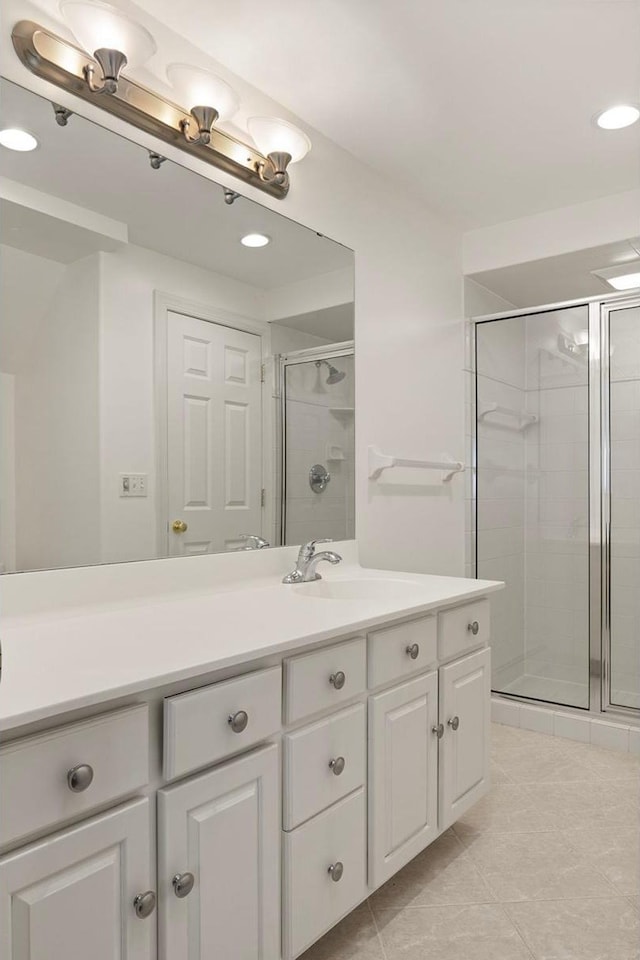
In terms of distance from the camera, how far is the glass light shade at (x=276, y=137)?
195cm

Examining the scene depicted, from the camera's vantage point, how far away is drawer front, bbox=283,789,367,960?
1.31 meters

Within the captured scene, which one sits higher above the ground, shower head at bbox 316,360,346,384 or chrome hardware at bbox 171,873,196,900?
shower head at bbox 316,360,346,384

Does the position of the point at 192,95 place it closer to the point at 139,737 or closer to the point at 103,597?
the point at 103,597

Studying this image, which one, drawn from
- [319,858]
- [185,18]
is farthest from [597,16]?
[319,858]

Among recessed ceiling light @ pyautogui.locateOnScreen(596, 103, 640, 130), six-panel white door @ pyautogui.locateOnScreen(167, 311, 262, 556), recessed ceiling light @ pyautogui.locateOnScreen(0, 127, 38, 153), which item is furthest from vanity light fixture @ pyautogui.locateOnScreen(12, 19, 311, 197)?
recessed ceiling light @ pyautogui.locateOnScreen(596, 103, 640, 130)

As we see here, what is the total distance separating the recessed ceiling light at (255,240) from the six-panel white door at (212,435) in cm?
29

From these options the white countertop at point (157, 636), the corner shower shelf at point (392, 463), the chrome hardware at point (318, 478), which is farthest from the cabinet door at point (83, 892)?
the corner shower shelf at point (392, 463)

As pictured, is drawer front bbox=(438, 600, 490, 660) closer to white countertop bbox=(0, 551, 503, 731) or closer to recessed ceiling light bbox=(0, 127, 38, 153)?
white countertop bbox=(0, 551, 503, 731)

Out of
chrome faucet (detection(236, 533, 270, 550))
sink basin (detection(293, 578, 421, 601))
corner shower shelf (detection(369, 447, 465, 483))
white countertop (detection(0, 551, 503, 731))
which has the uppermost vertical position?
corner shower shelf (detection(369, 447, 465, 483))

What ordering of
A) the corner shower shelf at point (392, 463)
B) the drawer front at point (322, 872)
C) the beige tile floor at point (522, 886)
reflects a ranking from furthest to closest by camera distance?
the corner shower shelf at point (392, 463), the beige tile floor at point (522, 886), the drawer front at point (322, 872)

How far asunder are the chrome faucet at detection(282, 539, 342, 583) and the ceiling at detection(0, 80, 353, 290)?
2.82 ft

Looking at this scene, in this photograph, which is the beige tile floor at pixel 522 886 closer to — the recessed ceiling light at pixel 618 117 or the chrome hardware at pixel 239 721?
the chrome hardware at pixel 239 721

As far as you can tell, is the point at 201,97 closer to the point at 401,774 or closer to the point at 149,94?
the point at 149,94

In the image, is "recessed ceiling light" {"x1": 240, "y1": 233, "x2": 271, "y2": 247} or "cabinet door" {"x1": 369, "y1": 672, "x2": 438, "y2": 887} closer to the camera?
"cabinet door" {"x1": 369, "y1": 672, "x2": 438, "y2": 887}
